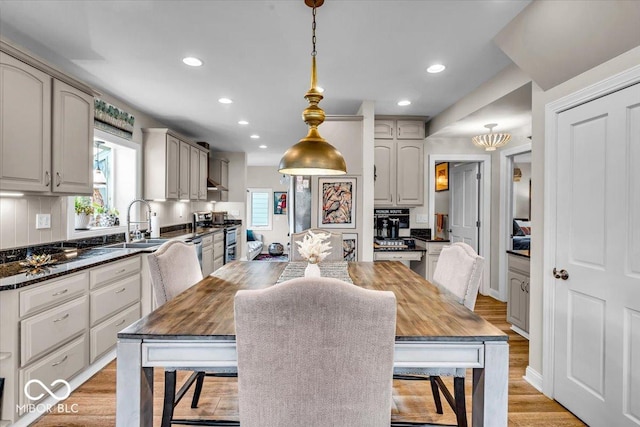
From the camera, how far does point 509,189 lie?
4.47 m

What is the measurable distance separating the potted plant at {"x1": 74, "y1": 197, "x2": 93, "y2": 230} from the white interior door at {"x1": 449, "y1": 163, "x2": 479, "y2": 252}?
471cm

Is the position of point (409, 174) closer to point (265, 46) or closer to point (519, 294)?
point (519, 294)

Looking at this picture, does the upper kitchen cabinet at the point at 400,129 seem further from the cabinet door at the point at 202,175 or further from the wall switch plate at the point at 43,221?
the wall switch plate at the point at 43,221

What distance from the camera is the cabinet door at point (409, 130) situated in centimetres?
455

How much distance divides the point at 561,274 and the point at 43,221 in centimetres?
382

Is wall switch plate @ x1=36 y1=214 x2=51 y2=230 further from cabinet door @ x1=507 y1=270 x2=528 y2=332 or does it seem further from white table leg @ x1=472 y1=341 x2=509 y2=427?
cabinet door @ x1=507 y1=270 x2=528 y2=332

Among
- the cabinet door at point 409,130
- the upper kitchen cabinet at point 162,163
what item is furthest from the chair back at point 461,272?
the upper kitchen cabinet at point 162,163

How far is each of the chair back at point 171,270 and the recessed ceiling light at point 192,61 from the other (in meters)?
1.56

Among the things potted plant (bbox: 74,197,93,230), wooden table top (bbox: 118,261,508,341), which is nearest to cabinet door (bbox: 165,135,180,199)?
potted plant (bbox: 74,197,93,230)

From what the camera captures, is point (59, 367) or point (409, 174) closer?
point (59, 367)

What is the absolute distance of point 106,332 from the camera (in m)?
2.76

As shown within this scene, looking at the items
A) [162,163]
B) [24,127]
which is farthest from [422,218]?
[24,127]

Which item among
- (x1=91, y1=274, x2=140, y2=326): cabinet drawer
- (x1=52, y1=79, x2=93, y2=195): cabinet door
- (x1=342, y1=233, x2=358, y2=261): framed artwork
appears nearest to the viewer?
(x1=52, y1=79, x2=93, y2=195): cabinet door

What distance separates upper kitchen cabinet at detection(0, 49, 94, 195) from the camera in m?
2.10
